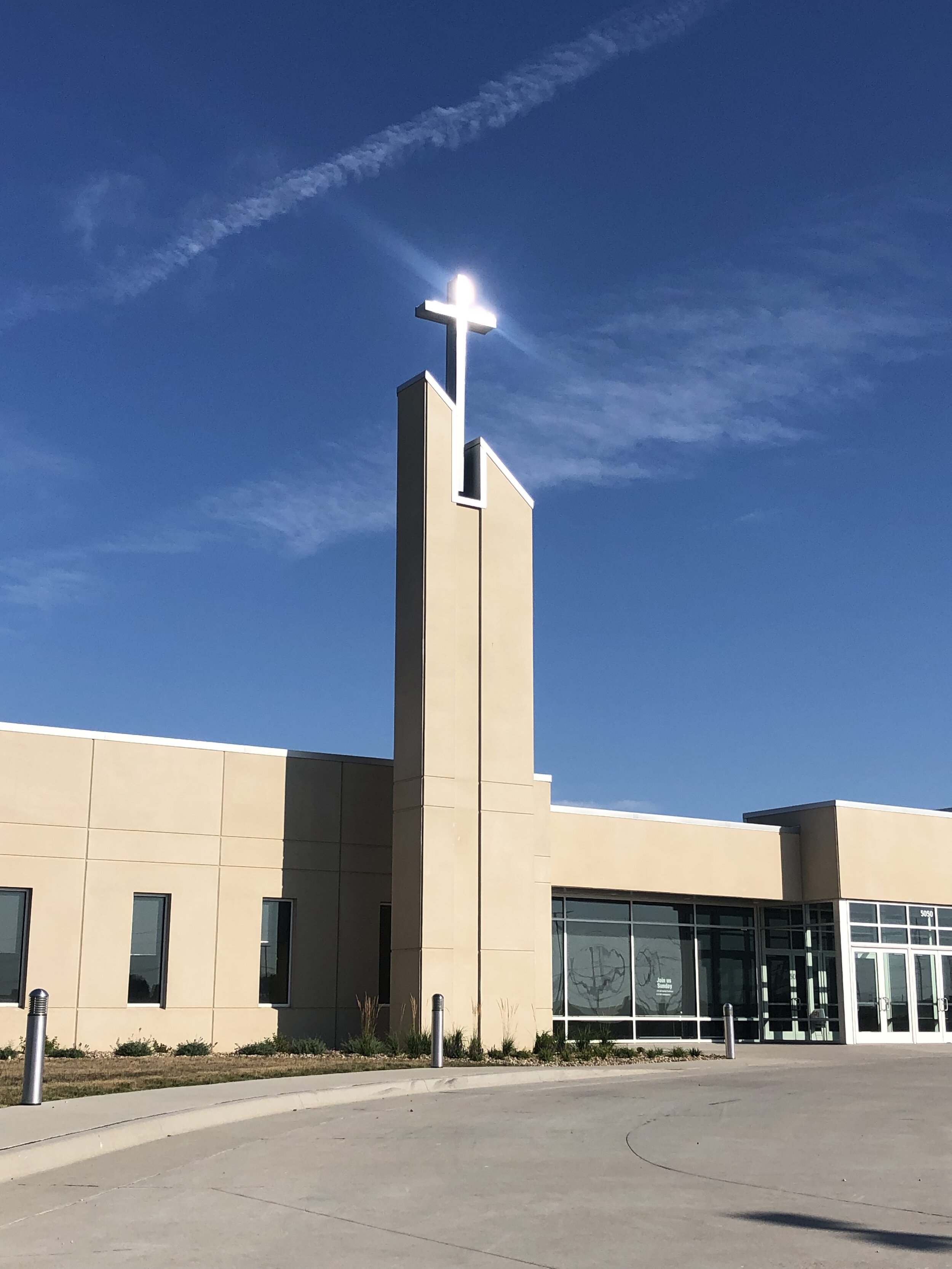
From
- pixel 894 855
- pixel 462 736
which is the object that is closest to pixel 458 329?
pixel 462 736

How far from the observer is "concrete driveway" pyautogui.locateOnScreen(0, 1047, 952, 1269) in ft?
24.1

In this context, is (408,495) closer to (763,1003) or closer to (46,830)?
(46,830)

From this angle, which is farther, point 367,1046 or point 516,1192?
point 367,1046

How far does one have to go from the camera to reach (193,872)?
24.0 metres

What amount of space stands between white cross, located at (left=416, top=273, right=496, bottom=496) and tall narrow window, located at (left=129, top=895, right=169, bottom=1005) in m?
9.04

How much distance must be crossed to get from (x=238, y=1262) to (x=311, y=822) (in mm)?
18409

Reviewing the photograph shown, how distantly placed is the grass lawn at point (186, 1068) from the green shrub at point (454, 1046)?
0.48 metres

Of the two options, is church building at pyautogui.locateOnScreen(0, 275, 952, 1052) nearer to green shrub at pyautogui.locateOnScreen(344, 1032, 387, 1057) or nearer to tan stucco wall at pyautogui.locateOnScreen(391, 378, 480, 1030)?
tan stucco wall at pyautogui.locateOnScreen(391, 378, 480, 1030)

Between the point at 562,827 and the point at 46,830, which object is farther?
the point at 562,827

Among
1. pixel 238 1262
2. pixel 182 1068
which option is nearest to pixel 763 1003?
pixel 182 1068

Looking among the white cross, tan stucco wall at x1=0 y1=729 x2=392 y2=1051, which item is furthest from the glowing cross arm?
tan stucco wall at x1=0 y1=729 x2=392 y2=1051

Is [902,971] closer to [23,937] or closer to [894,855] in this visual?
[894,855]

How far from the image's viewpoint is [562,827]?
28703 millimetres

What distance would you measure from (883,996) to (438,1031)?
16038 millimetres
